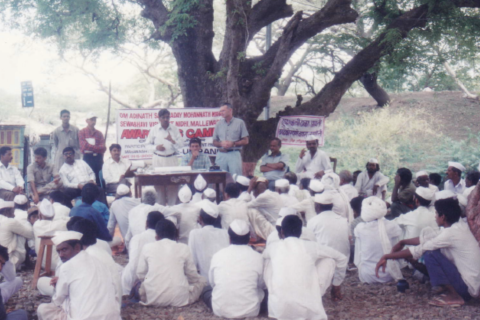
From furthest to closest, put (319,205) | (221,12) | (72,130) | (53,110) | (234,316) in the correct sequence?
(53,110) < (221,12) < (72,130) < (319,205) < (234,316)

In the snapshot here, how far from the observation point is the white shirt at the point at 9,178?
874cm

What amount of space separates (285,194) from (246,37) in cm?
384

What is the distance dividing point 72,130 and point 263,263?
611 centimetres

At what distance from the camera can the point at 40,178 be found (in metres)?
8.99

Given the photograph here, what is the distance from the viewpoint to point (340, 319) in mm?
4945

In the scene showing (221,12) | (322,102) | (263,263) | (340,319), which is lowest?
(340,319)

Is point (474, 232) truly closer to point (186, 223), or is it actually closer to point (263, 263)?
point (263, 263)

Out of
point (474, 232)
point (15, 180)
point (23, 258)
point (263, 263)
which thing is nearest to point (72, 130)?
point (15, 180)

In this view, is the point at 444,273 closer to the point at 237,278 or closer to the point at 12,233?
the point at 237,278

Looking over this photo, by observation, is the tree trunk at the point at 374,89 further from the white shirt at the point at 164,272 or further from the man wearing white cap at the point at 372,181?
the white shirt at the point at 164,272

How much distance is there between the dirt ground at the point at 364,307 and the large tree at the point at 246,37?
16.9 ft

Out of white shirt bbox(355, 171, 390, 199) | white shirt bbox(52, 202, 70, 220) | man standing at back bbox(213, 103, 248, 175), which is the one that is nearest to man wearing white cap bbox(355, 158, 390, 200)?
white shirt bbox(355, 171, 390, 199)

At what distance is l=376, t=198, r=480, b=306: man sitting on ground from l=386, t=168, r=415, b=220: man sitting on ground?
7.24ft

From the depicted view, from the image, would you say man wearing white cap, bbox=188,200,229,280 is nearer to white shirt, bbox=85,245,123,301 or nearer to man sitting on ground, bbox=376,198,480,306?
white shirt, bbox=85,245,123,301
